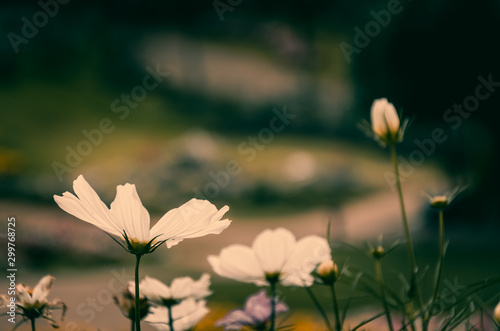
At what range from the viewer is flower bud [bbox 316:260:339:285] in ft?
1.63

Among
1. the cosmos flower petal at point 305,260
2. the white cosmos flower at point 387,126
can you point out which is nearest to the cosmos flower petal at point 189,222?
the cosmos flower petal at point 305,260

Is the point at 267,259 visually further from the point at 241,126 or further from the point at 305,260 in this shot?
the point at 241,126

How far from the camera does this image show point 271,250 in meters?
0.53

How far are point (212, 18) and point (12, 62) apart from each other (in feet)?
20.0

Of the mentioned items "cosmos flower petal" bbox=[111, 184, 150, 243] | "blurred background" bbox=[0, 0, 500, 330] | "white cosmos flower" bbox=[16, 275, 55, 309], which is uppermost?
"blurred background" bbox=[0, 0, 500, 330]

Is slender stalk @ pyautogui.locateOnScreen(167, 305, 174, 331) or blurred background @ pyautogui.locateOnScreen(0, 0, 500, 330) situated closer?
slender stalk @ pyautogui.locateOnScreen(167, 305, 174, 331)

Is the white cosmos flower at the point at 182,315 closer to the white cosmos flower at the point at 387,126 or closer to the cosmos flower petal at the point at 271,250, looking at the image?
the cosmos flower petal at the point at 271,250

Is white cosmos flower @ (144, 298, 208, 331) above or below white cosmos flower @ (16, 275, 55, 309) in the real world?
below

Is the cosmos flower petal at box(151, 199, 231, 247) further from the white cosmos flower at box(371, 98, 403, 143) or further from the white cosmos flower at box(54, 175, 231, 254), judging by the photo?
the white cosmos flower at box(371, 98, 403, 143)

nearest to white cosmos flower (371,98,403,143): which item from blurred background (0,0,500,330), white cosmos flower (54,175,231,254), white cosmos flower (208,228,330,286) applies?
blurred background (0,0,500,330)

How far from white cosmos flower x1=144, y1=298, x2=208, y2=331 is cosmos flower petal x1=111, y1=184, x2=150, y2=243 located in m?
0.10

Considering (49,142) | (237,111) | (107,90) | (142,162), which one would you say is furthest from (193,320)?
(107,90)

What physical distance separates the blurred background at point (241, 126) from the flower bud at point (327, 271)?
0.05m

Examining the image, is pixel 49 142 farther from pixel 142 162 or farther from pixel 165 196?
pixel 165 196
